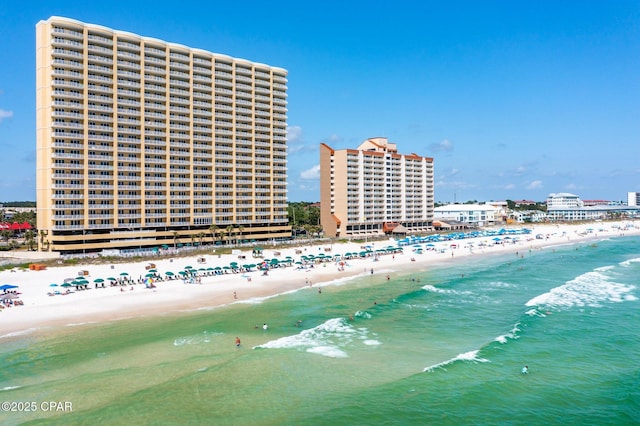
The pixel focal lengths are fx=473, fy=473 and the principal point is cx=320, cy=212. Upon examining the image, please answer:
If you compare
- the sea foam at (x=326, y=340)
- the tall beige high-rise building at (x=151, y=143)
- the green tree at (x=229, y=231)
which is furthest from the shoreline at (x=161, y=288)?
the tall beige high-rise building at (x=151, y=143)

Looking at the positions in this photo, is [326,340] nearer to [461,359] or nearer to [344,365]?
[344,365]

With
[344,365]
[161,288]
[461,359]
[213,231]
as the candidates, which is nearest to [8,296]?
[161,288]

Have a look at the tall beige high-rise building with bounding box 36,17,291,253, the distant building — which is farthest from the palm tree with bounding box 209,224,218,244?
the distant building

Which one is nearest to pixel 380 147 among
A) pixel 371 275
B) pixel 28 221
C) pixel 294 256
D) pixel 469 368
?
pixel 294 256

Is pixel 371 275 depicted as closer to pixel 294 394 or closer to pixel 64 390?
pixel 294 394

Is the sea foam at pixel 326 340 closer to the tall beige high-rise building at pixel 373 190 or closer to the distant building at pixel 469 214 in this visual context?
the tall beige high-rise building at pixel 373 190

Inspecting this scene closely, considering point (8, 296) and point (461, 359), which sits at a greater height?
point (8, 296)
